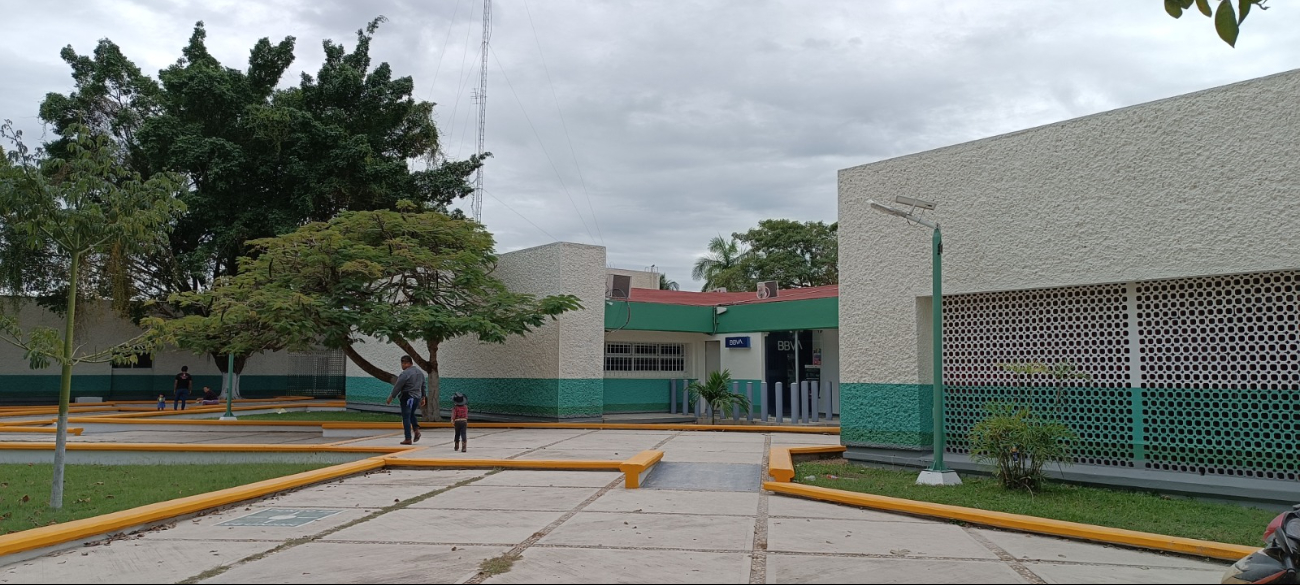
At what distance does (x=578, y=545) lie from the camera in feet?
22.2

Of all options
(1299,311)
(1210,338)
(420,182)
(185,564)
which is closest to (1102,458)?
(1210,338)

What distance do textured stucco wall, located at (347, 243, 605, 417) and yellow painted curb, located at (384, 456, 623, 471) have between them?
712 cm

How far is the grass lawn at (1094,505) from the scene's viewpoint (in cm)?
755

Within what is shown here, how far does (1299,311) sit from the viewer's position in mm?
8922

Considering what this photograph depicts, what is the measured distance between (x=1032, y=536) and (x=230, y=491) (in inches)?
305

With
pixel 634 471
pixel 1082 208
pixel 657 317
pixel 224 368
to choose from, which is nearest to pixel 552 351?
pixel 657 317

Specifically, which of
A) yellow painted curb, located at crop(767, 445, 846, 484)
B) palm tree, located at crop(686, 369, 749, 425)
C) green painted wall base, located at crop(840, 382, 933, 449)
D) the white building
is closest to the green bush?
the white building

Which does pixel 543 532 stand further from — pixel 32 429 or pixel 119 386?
pixel 119 386

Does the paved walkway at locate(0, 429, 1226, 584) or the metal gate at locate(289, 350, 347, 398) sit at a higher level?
the metal gate at locate(289, 350, 347, 398)

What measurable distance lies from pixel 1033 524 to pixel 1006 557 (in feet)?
3.86

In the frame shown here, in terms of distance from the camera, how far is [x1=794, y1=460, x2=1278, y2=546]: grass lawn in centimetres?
755

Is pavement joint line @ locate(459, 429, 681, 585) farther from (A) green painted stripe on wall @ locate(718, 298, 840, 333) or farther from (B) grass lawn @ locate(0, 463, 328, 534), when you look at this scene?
(A) green painted stripe on wall @ locate(718, 298, 840, 333)

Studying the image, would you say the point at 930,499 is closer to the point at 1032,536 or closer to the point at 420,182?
the point at 1032,536

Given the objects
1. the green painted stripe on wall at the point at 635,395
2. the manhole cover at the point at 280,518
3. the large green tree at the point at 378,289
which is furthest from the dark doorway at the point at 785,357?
the manhole cover at the point at 280,518
